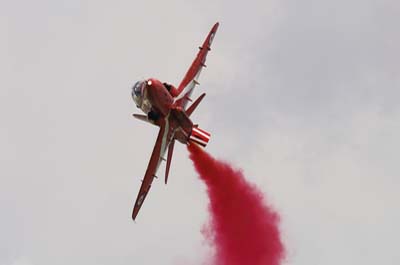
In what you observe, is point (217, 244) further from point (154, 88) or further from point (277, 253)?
point (154, 88)

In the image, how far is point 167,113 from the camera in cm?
15400

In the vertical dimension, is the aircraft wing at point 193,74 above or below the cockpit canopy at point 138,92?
above

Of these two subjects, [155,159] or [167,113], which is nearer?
[167,113]

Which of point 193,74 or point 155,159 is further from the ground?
point 193,74

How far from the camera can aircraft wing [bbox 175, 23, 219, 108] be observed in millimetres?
155750

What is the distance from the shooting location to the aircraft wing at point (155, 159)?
509 feet

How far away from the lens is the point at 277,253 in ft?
527

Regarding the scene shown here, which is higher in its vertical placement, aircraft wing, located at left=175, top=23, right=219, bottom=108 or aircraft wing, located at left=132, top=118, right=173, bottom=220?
aircraft wing, located at left=175, top=23, right=219, bottom=108

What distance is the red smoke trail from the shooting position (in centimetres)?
16075

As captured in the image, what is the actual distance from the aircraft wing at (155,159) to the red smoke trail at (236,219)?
136 inches

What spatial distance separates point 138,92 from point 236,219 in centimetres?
1381

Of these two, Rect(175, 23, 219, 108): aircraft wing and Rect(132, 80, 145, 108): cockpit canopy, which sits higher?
Rect(175, 23, 219, 108): aircraft wing

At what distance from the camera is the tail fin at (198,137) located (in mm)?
155750

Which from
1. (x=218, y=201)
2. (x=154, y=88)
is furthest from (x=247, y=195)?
(x=154, y=88)
